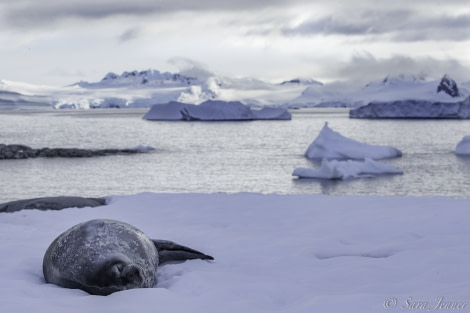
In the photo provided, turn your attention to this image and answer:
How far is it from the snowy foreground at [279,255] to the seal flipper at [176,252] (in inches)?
4.6

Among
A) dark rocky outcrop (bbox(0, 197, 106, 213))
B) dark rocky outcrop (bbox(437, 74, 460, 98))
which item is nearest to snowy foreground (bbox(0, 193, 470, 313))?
dark rocky outcrop (bbox(0, 197, 106, 213))

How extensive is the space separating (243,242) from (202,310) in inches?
89.6

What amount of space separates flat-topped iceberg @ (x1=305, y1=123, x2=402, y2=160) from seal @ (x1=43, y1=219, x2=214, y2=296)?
25.7 m

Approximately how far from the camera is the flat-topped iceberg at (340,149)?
99.1 ft

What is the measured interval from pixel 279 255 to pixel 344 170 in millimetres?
17929

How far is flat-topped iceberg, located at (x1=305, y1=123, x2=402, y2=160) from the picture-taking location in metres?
30.2

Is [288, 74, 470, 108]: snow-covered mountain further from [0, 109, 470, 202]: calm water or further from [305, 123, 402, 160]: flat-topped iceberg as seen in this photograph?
[0, 109, 470, 202]: calm water

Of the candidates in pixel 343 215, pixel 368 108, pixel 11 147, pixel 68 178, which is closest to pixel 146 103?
pixel 368 108

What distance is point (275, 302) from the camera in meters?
4.30

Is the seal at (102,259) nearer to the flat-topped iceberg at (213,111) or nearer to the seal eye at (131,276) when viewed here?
the seal eye at (131,276)

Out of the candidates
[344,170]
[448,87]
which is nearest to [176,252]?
[344,170]

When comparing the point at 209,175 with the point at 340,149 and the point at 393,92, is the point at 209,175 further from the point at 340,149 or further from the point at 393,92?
the point at 393,92

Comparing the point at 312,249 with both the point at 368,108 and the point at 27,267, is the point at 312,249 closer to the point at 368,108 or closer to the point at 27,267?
the point at 27,267

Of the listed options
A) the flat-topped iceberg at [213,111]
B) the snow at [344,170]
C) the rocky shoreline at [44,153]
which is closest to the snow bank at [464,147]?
the snow at [344,170]
